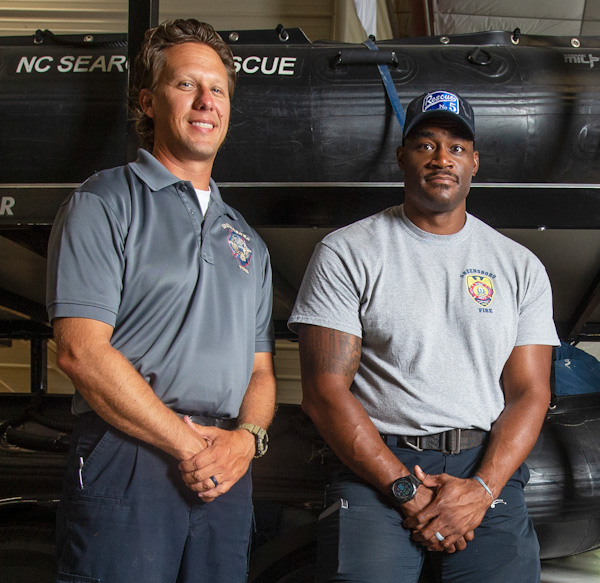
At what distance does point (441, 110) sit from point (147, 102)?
0.78 meters

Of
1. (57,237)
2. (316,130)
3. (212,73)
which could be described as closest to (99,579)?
(57,237)

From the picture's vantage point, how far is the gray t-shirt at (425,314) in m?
1.72

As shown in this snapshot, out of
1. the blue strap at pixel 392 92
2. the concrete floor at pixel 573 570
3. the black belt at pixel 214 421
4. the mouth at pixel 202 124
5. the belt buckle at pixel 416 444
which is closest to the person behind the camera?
the black belt at pixel 214 421

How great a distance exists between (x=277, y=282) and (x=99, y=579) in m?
1.52

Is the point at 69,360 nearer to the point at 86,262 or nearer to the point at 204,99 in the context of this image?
the point at 86,262

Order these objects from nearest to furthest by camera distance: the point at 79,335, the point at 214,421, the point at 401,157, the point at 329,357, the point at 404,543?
1. the point at 79,335
2. the point at 214,421
3. the point at 404,543
4. the point at 329,357
5. the point at 401,157

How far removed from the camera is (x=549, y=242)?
7.80 feet

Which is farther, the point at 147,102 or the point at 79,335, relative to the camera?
the point at 147,102

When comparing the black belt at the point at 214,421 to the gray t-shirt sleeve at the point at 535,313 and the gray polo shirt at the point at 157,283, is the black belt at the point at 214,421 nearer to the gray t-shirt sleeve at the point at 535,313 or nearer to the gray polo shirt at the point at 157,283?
the gray polo shirt at the point at 157,283

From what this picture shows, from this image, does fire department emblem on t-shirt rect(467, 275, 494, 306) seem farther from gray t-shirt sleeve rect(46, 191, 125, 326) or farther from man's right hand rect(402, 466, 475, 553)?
gray t-shirt sleeve rect(46, 191, 125, 326)

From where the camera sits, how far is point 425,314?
1.75m

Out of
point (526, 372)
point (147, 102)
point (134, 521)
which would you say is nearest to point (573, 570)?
point (526, 372)

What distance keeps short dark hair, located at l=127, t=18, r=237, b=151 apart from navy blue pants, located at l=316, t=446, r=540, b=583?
3.36ft

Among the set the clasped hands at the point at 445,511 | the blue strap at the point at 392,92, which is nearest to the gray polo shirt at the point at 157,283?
the clasped hands at the point at 445,511
